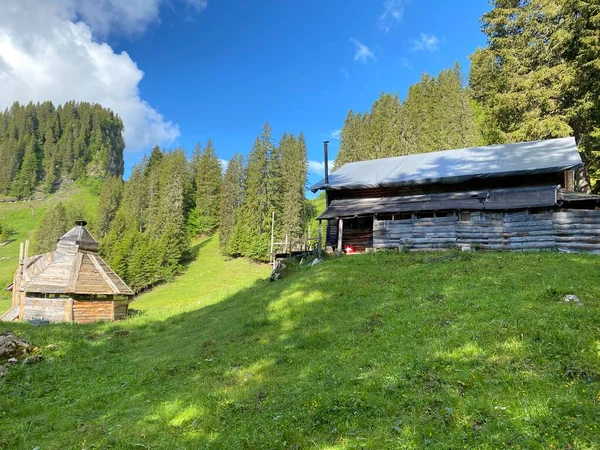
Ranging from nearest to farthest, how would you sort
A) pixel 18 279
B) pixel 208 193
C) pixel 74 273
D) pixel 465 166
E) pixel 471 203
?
pixel 471 203, pixel 465 166, pixel 74 273, pixel 18 279, pixel 208 193

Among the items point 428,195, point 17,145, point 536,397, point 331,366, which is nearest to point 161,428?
point 331,366

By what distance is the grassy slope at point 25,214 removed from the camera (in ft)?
250

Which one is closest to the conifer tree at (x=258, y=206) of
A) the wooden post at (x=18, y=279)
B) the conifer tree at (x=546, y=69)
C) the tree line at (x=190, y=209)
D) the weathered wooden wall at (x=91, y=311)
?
the tree line at (x=190, y=209)

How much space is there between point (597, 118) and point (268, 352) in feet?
108

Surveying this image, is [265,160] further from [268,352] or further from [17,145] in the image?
[17,145]

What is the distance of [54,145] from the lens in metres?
140

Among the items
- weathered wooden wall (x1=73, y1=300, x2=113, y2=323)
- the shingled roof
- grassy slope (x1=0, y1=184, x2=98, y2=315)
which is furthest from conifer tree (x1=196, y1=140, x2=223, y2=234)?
weathered wooden wall (x1=73, y1=300, x2=113, y2=323)

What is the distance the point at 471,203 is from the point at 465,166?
4507mm

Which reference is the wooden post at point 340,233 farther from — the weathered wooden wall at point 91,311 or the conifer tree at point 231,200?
the conifer tree at point 231,200

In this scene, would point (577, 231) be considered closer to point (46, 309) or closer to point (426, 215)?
point (426, 215)

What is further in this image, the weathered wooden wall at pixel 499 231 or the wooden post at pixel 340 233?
the wooden post at pixel 340 233

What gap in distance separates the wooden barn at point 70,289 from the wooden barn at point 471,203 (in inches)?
A: 715

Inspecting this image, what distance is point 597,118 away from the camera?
29266mm

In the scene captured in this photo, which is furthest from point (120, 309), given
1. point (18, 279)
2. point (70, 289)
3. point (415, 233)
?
point (415, 233)
